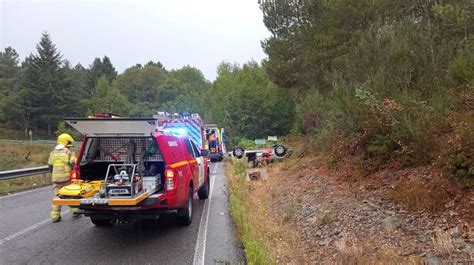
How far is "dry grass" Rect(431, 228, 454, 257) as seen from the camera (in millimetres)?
5324

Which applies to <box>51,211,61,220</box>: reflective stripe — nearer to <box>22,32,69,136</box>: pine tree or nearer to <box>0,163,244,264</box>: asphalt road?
<box>0,163,244,264</box>: asphalt road

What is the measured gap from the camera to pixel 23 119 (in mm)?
68500

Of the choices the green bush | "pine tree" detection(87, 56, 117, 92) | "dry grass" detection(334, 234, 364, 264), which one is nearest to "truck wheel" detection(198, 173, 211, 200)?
"dry grass" detection(334, 234, 364, 264)

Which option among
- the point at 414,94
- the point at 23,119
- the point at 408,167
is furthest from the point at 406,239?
the point at 23,119

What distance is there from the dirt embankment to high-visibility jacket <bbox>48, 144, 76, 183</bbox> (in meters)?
4.57

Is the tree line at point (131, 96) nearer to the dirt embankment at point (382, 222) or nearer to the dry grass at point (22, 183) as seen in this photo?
the dry grass at point (22, 183)

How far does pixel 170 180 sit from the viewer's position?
26.7 feet

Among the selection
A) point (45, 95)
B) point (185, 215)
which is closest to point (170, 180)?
point (185, 215)

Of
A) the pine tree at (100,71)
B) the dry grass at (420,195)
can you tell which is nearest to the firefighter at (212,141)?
the dry grass at (420,195)

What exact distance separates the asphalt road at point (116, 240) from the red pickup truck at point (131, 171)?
410mm

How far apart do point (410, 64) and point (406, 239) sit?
5015 millimetres

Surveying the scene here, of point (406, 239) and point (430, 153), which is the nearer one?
point (406, 239)

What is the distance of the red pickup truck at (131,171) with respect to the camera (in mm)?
7605

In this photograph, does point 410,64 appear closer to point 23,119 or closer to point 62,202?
point 62,202
